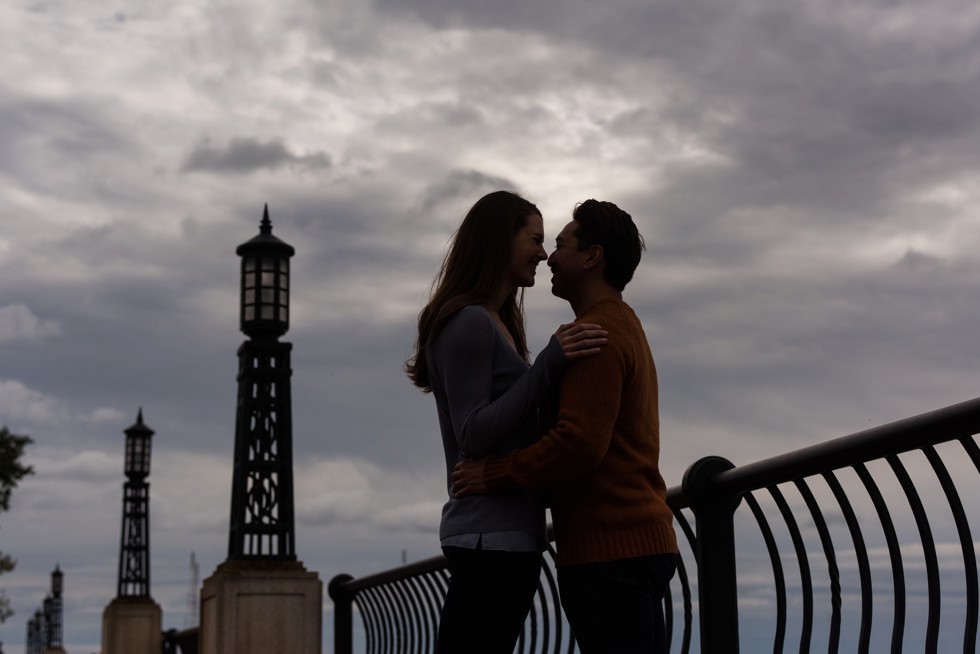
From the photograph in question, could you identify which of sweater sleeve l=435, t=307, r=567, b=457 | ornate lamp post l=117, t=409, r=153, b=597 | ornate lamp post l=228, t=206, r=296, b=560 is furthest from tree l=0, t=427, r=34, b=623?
sweater sleeve l=435, t=307, r=567, b=457

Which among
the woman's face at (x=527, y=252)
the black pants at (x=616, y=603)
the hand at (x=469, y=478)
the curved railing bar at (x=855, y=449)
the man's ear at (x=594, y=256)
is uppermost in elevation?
the woman's face at (x=527, y=252)

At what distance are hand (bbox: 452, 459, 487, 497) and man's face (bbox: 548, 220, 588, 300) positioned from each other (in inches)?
21.2

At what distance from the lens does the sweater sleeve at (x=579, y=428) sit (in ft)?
10.5

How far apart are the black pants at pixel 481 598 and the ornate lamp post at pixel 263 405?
11.3 meters

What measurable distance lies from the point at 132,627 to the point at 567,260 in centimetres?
2792

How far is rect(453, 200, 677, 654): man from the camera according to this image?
3.25 m

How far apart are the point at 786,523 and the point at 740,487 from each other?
0.62 feet

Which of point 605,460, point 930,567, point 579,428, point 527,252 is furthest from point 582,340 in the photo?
point 930,567

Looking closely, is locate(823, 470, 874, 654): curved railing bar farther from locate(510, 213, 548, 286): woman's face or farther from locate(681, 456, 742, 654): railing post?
locate(510, 213, 548, 286): woman's face

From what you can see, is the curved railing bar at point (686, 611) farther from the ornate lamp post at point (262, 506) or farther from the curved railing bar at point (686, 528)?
the ornate lamp post at point (262, 506)

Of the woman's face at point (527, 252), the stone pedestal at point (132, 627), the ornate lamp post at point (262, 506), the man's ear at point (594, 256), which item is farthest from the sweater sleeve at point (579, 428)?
the stone pedestal at point (132, 627)

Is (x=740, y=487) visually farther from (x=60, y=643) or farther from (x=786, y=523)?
(x=60, y=643)

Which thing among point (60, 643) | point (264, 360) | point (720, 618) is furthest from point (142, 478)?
point (720, 618)

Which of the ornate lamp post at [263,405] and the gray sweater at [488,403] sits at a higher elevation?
the ornate lamp post at [263,405]
